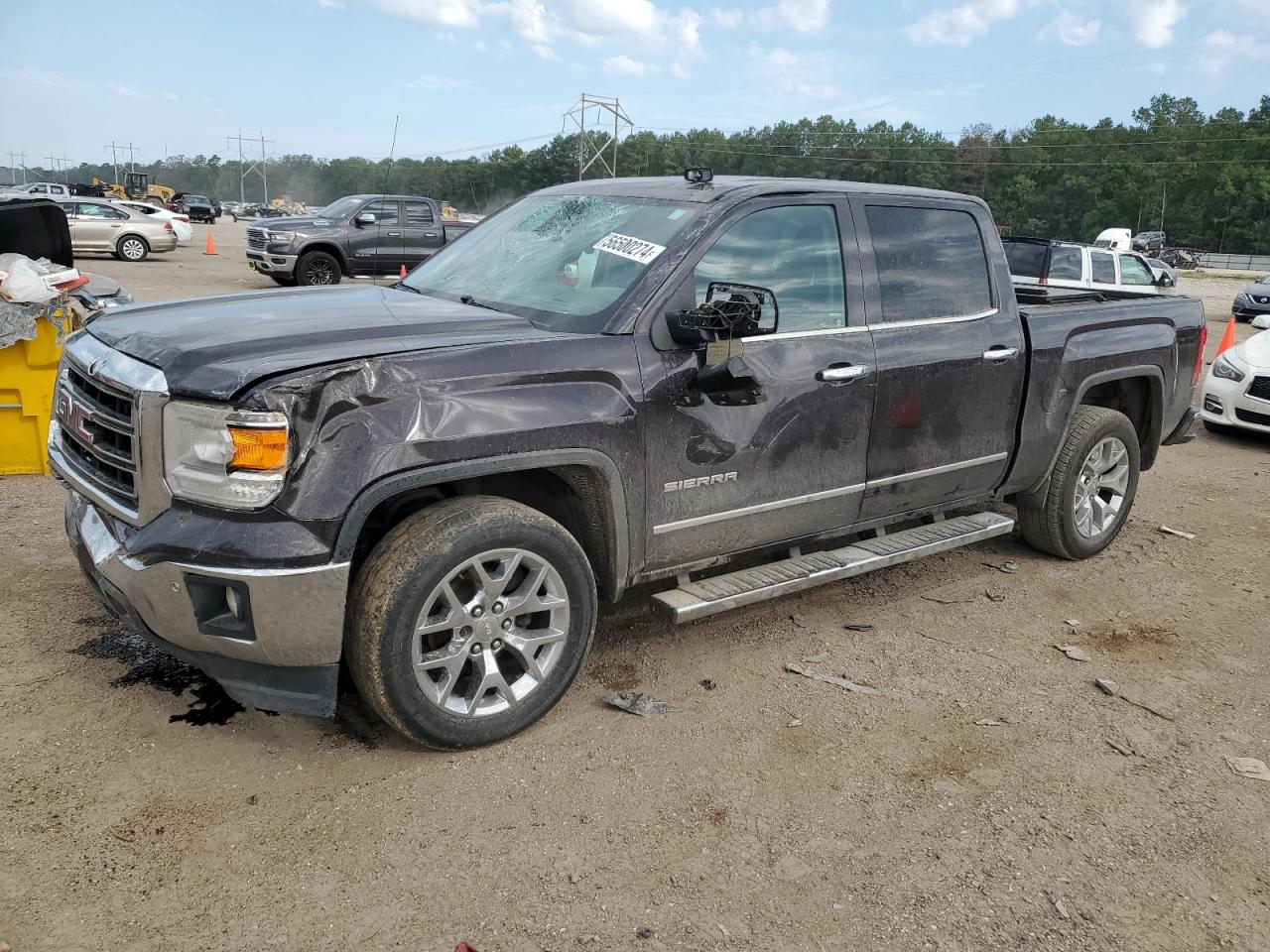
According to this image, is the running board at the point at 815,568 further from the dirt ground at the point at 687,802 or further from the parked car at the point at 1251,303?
the parked car at the point at 1251,303

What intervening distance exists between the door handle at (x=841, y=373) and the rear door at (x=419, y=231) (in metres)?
15.3

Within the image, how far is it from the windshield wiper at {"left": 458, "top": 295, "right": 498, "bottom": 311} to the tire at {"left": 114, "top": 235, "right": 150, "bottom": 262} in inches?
905

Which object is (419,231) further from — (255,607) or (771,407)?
(255,607)

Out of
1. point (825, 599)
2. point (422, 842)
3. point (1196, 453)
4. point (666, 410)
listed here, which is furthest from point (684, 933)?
point (1196, 453)

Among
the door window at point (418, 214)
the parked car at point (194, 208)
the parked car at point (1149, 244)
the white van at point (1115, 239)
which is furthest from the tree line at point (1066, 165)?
the door window at point (418, 214)

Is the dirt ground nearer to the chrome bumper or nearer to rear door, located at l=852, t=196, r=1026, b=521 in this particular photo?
the chrome bumper

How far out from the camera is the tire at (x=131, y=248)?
77.7 ft

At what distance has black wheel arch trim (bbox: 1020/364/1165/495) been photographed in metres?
5.20

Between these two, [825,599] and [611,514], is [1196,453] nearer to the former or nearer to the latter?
[825,599]

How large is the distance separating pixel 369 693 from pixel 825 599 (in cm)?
253

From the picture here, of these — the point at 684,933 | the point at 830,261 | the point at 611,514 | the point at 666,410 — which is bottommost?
the point at 684,933

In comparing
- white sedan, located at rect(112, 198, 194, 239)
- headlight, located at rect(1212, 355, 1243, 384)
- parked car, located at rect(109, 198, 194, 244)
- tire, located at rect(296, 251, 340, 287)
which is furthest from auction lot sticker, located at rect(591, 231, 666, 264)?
white sedan, located at rect(112, 198, 194, 239)

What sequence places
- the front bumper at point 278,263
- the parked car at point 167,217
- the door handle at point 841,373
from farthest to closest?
the parked car at point 167,217 < the front bumper at point 278,263 < the door handle at point 841,373

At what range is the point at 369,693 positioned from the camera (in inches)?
124
